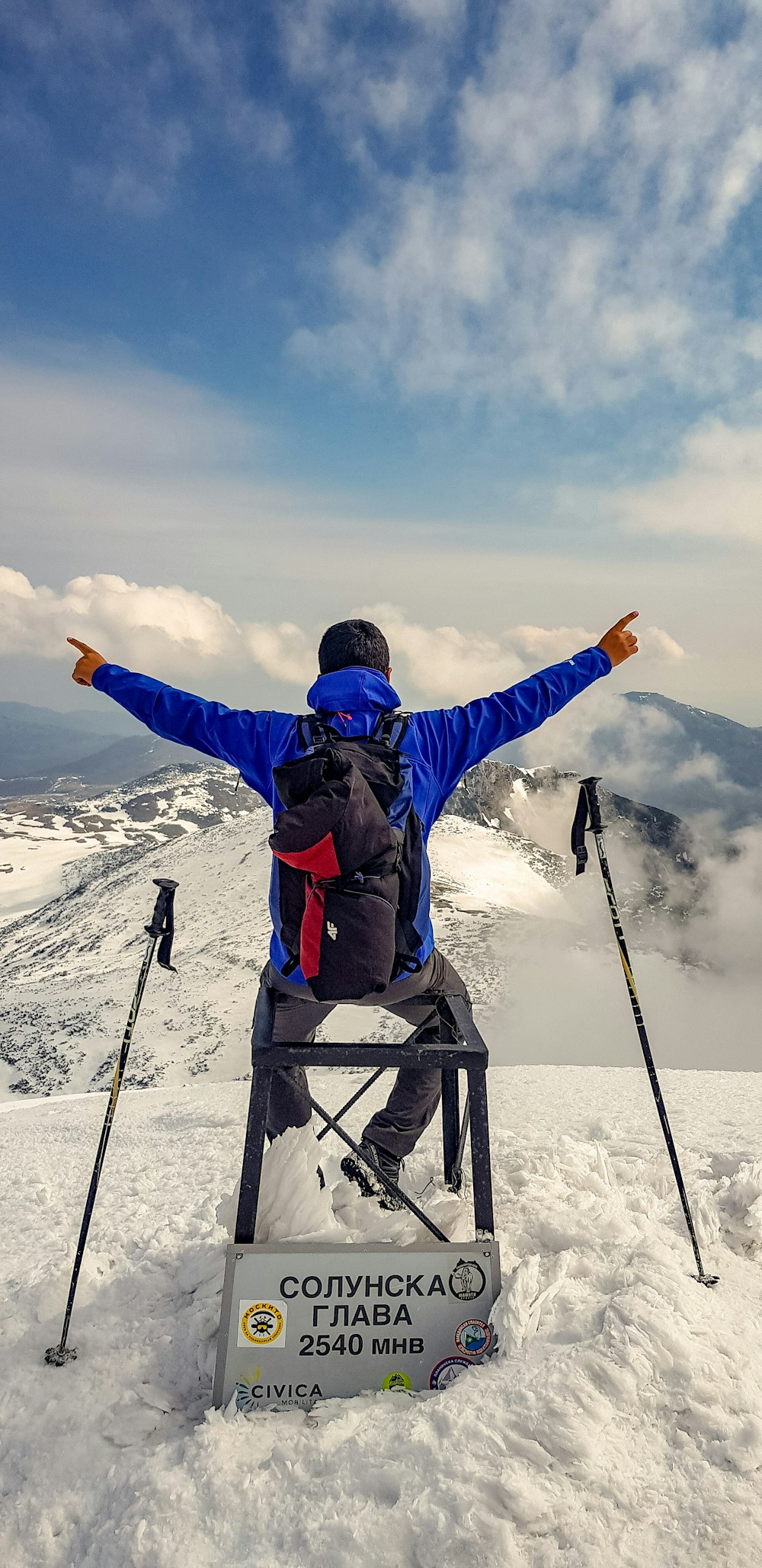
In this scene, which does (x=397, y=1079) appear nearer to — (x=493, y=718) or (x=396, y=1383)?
(x=396, y=1383)

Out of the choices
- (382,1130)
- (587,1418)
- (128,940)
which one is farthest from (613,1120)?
(128,940)

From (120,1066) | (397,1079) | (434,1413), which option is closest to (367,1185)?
(397,1079)

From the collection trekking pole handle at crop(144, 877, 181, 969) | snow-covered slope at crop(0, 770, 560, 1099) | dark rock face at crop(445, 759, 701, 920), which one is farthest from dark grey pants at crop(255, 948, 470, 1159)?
dark rock face at crop(445, 759, 701, 920)

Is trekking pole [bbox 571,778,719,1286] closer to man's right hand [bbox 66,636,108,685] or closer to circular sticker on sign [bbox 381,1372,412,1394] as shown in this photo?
circular sticker on sign [bbox 381,1372,412,1394]

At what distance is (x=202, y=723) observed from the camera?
3.74 metres

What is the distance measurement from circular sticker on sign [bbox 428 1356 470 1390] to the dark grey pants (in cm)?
113

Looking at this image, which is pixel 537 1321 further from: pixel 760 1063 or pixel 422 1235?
pixel 760 1063

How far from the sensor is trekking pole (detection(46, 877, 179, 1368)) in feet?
10.8

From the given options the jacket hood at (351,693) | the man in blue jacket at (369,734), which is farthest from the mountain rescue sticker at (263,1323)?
the jacket hood at (351,693)

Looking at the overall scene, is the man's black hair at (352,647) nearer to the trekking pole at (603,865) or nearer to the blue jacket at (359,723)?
the blue jacket at (359,723)

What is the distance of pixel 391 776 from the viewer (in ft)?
10.8

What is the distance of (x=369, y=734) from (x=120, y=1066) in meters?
1.96

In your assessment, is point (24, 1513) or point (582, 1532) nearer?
point (582, 1532)

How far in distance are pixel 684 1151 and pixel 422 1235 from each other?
226cm
